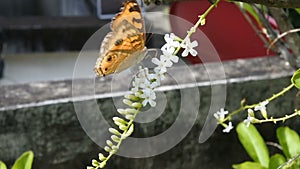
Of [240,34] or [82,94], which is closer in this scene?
[82,94]

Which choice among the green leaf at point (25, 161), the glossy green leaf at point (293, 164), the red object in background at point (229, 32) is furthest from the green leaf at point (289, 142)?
the red object in background at point (229, 32)

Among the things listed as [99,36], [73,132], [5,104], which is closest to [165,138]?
[73,132]

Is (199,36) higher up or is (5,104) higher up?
(199,36)

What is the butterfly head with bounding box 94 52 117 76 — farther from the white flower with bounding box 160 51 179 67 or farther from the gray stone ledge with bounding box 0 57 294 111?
the gray stone ledge with bounding box 0 57 294 111

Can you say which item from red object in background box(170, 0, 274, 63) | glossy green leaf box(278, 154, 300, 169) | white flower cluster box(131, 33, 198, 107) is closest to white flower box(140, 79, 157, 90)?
white flower cluster box(131, 33, 198, 107)

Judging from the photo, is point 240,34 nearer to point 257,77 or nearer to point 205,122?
point 257,77

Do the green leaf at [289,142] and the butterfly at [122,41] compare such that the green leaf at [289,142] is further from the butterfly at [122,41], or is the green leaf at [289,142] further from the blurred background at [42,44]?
the blurred background at [42,44]

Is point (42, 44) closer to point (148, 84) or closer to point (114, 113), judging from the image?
point (114, 113)
